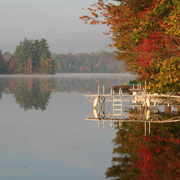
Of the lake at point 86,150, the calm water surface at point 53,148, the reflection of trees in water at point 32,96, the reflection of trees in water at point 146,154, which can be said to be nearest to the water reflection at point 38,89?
the reflection of trees in water at point 32,96

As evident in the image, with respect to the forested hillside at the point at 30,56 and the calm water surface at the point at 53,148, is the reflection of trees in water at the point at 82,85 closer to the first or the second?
the calm water surface at the point at 53,148

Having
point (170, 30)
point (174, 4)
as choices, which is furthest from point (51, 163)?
point (174, 4)

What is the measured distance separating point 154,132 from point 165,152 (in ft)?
16.3

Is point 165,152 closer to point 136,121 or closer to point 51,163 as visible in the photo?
point 51,163

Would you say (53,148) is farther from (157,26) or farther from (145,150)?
(157,26)

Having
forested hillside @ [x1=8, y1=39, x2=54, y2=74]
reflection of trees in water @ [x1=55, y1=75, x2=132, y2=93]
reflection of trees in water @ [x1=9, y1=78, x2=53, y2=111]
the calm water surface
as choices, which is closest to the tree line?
forested hillside @ [x1=8, y1=39, x2=54, y2=74]

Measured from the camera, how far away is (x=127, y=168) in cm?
1422

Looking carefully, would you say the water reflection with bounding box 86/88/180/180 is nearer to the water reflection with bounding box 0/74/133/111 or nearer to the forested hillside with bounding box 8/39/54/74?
the water reflection with bounding box 0/74/133/111

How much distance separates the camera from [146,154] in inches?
650

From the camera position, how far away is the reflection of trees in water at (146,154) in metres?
13.6

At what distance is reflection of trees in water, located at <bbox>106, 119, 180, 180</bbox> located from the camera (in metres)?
13.6

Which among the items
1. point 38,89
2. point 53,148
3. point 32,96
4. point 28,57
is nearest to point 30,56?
point 28,57

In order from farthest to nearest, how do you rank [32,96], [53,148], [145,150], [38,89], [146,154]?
[38,89] < [32,96] < [53,148] < [145,150] < [146,154]

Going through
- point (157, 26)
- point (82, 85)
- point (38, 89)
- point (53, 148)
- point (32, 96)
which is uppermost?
point (157, 26)
